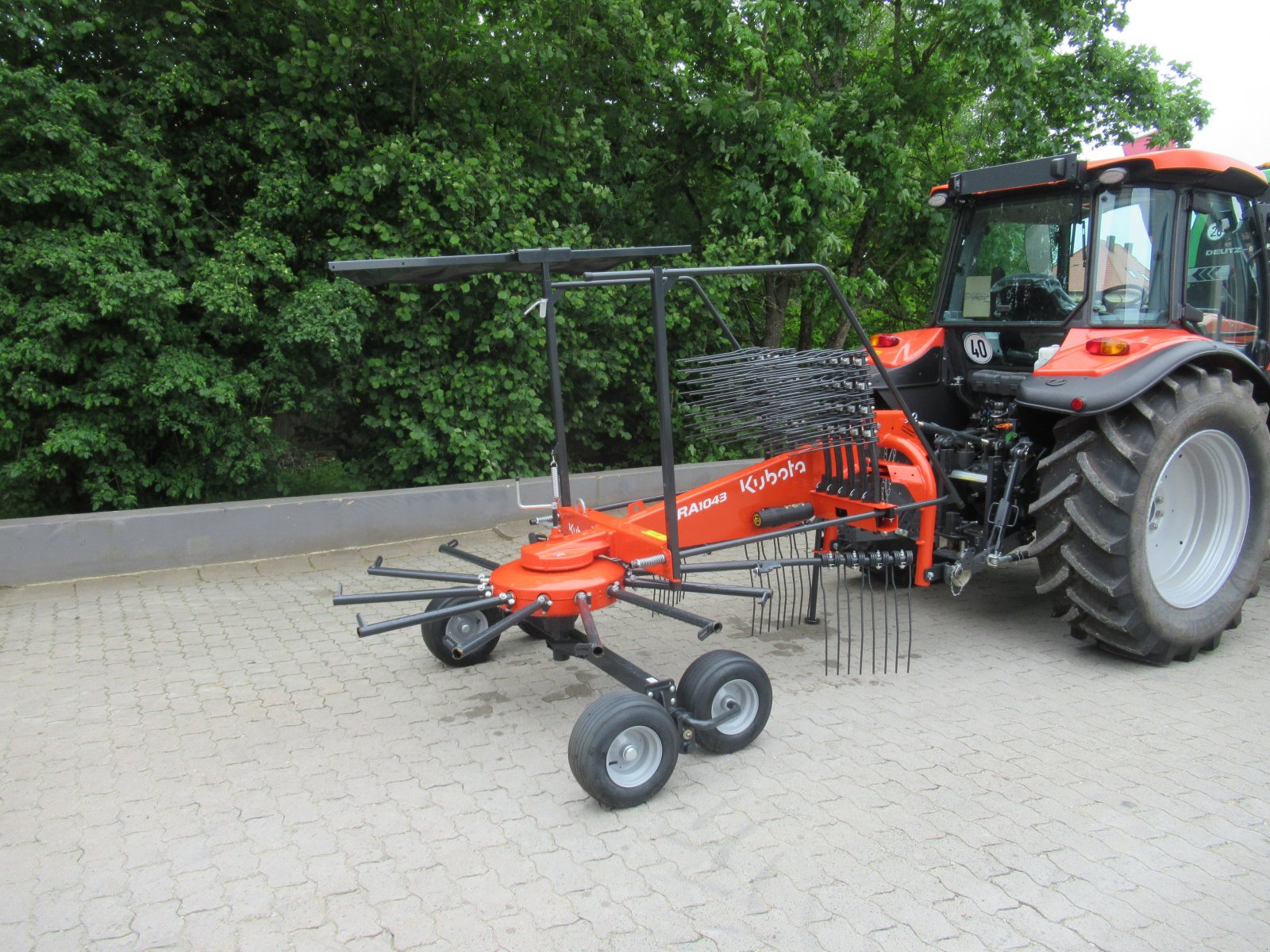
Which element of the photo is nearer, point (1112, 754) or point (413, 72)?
point (1112, 754)

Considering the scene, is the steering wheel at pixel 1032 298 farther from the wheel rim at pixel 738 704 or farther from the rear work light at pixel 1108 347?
the wheel rim at pixel 738 704

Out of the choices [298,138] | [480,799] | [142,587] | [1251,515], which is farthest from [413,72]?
[1251,515]

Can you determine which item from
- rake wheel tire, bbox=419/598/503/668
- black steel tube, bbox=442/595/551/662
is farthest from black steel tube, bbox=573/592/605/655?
rake wheel tire, bbox=419/598/503/668

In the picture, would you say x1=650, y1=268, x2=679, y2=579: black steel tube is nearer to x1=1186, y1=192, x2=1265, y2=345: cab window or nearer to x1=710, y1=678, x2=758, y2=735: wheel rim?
x1=710, y1=678, x2=758, y2=735: wheel rim

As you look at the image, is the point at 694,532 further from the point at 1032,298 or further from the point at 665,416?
the point at 1032,298

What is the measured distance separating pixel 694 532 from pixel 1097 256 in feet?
7.96

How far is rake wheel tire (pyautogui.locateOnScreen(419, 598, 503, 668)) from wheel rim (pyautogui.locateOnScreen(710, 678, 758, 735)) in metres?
1.29

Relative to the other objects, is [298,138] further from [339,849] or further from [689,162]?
[339,849]

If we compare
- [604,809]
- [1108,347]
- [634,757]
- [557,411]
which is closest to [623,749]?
[634,757]

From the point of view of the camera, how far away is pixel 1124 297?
4355 mm

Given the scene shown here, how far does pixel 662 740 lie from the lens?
3.14 m

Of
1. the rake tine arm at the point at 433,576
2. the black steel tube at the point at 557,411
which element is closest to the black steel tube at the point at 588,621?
the rake tine arm at the point at 433,576

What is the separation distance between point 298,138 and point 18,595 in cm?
359

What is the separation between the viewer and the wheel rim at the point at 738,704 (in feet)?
11.1
